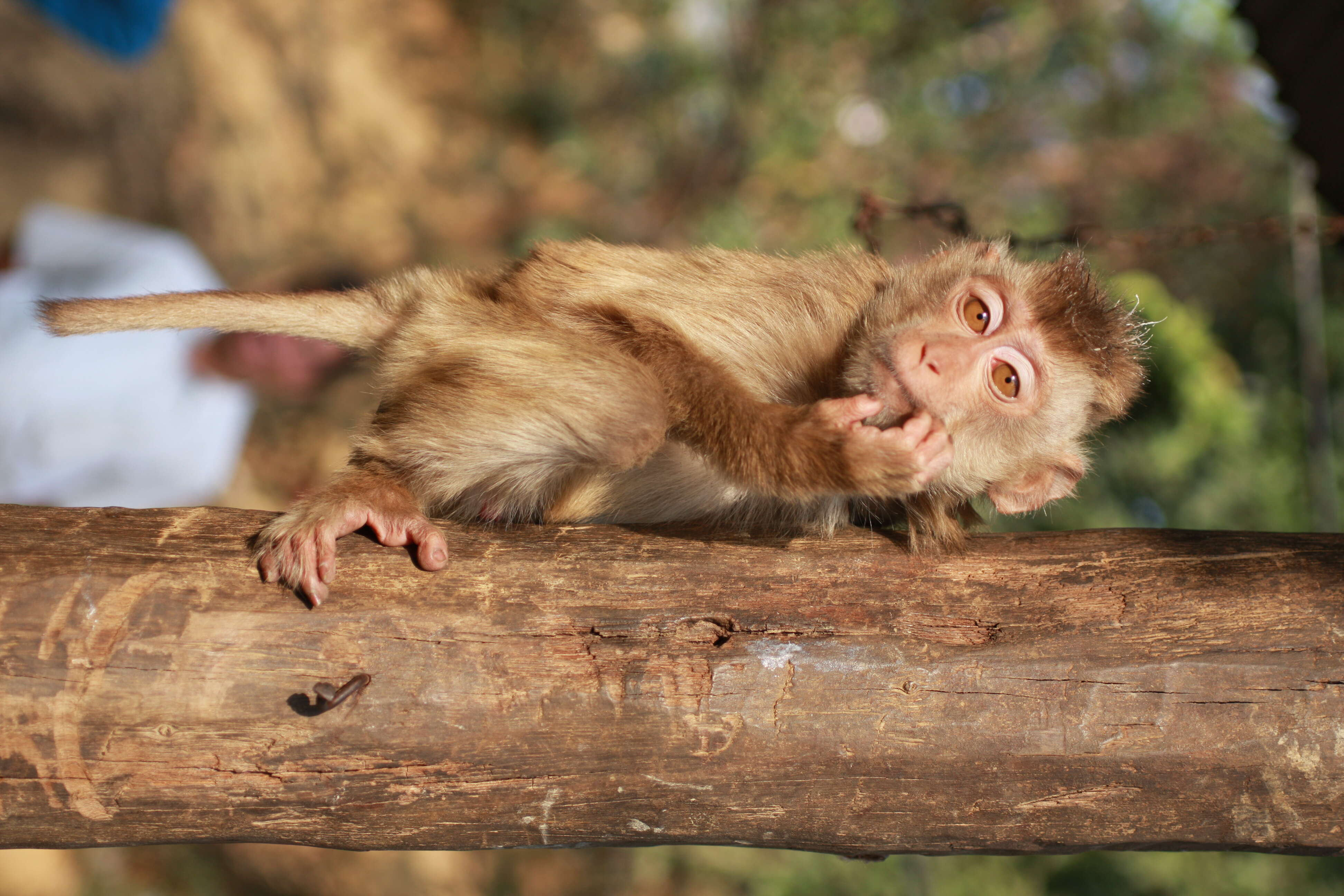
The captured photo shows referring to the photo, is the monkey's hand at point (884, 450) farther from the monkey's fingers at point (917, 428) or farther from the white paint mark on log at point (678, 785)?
the white paint mark on log at point (678, 785)

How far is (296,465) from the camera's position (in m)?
8.23

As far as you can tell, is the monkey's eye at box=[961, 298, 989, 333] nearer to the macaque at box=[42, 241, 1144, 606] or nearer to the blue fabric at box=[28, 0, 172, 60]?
the macaque at box=[42, 241, 1144, 606]

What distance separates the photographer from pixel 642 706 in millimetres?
2062

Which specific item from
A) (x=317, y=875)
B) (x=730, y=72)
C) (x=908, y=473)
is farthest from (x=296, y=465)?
(x=908, y=473)

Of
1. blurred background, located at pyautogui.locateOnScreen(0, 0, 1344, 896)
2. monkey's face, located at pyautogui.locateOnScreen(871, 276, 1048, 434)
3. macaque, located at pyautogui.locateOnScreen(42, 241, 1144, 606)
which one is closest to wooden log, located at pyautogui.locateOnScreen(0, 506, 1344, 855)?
macaque, located at pyautogui.locateOnScreen(42, 241, 1144, 606)

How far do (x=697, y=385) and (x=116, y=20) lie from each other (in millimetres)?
5214

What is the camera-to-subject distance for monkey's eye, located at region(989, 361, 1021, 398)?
8.09 feet

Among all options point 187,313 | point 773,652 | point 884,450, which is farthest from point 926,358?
point 187,313

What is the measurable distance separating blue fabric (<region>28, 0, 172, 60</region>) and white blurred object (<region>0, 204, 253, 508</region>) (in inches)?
50.3

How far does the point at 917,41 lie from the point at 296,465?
22.9 ft

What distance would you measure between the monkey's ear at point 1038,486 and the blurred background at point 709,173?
158 inches

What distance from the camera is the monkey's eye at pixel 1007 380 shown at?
8.09 feet

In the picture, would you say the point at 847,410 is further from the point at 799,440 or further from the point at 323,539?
the point at 323,539

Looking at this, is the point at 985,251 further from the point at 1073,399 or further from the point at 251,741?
the point at 251,741
